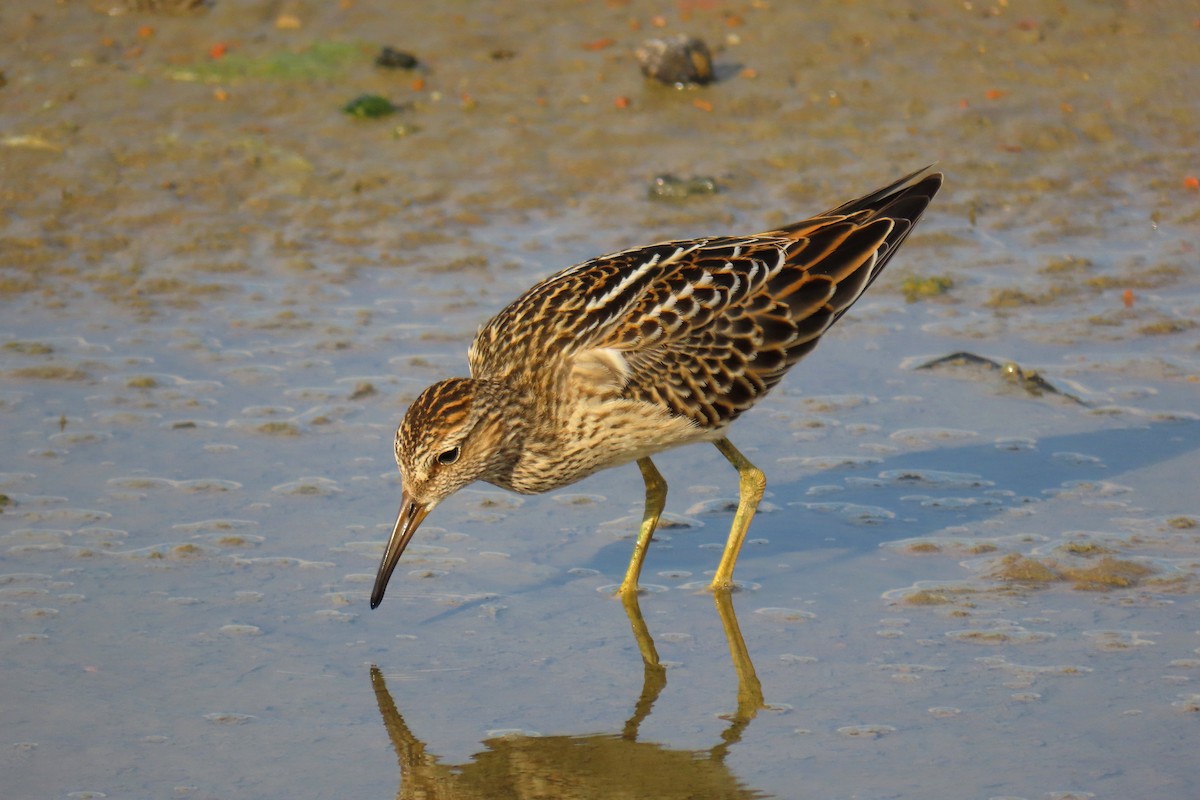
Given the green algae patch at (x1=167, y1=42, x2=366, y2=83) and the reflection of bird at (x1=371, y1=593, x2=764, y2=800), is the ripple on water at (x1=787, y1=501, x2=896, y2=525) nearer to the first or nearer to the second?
the reflection of bird at (x1=371, y1=593, x2=764, y2=800)

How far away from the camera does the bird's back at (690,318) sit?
6.70 meters

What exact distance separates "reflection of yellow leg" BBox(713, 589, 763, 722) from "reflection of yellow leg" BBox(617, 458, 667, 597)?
1.21 feet

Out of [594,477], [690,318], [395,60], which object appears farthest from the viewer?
[395,60]

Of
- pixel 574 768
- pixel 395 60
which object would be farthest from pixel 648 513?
pixel 395 60

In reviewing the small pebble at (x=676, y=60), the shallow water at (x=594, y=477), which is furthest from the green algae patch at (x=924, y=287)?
the small pebble at (x=676, y=60)

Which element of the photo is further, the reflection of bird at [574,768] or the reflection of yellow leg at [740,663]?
the reflection of yellow leg at [740,663]

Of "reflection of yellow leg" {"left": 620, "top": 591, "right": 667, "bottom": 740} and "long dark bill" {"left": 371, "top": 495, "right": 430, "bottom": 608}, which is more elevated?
"long dark bill" {"left": 371, "top": 495, "right": 430, "bottom": 608}

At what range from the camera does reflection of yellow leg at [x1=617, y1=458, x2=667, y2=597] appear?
6.90 m

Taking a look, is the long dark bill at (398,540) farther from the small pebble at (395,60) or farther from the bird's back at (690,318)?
the small pebble at (395,60)

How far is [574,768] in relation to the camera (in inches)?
217

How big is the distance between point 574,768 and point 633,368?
184cm

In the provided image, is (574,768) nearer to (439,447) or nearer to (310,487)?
(439,447)

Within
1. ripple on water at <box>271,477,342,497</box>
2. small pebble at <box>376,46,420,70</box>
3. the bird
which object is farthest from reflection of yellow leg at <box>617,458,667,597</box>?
small pebble at <box>376,46,420,70</box>

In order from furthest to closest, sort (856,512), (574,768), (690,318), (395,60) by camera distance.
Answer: (395,60) → (856,512) → (690,318) → (574,768)
